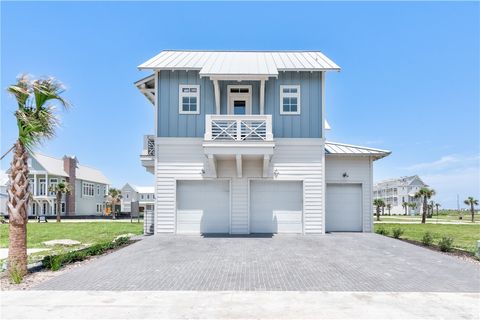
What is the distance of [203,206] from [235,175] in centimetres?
218

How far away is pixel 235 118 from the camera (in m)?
15.6

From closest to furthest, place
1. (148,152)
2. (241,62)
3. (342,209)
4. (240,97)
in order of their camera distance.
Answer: (240,97), (241,62), (148,152), (342,209)

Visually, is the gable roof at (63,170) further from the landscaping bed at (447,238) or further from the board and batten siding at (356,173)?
the landscaping bed at (447,238)

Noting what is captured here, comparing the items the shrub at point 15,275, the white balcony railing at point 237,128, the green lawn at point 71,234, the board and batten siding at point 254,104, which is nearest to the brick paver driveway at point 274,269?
the shrub at point 15,275

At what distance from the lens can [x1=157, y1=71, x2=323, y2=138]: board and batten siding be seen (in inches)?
662

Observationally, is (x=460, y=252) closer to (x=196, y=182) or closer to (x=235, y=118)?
(x=235, y=118)

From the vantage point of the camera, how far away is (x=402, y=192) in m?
90.9

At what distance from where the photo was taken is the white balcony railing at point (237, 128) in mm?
15453

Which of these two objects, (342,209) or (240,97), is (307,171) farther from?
(240,97)

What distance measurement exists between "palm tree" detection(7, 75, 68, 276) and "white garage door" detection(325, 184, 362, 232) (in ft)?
44.2

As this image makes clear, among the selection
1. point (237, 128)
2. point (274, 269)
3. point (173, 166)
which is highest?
point (237, 128)

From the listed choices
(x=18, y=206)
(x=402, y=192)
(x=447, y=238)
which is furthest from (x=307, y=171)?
(x=402, y=192)

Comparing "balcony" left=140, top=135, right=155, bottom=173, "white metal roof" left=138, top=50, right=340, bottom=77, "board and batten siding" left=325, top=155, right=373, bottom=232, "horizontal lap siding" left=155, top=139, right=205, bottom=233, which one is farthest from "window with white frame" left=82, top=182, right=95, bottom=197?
"board and batten siding" left=325, top=155, right=373, bottom=232

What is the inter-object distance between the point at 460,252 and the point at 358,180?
637 centimetres
